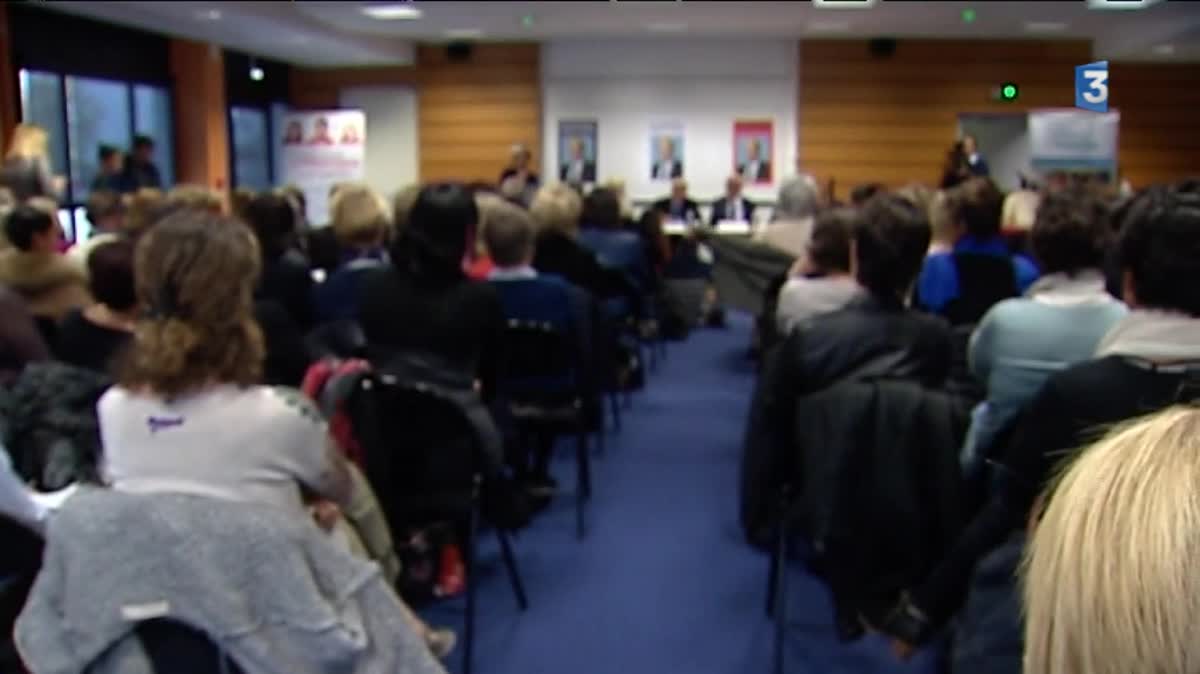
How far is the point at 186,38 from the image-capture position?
11.2m

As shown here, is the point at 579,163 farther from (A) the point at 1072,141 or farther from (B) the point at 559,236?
(A) the point at 1072,141

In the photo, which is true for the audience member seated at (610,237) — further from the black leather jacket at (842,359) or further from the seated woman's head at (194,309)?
the seated woman's head at (194,309)

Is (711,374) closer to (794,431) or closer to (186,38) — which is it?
(794,431)

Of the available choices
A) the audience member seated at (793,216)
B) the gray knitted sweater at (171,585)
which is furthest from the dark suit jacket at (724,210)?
the gray knitted sweater at (171,585)

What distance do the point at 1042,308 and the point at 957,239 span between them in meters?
1.52

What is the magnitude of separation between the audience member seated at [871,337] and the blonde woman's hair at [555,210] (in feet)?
7.74

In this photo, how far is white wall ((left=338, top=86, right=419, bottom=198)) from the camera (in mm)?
13641

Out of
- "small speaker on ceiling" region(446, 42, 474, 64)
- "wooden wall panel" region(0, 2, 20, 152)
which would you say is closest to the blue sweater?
"wooden wall panel" region(0, 2, 20, 152)

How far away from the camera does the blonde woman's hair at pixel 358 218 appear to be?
4207 mm

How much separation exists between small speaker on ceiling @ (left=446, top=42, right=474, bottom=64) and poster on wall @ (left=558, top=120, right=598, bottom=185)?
4.68 feet

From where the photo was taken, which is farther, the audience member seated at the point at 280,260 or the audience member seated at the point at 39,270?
the audience member seated at the point at 280,260

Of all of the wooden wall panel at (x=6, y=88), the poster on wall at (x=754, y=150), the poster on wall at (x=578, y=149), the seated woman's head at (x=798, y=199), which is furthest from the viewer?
the poster on wall at (x=578, y=149)

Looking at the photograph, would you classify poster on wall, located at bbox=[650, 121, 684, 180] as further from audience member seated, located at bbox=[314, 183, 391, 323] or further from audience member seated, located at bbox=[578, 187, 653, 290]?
audience member seated, located at bbox=[314, 183, 391, 323]

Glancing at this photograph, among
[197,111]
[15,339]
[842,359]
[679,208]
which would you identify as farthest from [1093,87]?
[197,111]
